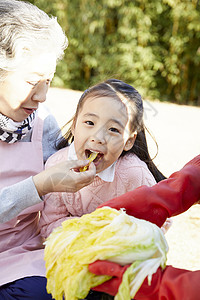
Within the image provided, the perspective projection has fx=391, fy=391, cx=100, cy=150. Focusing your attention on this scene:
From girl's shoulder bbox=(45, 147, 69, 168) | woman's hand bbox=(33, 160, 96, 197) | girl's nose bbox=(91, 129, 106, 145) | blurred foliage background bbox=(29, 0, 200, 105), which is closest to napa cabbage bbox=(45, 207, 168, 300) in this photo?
woman's hand bbox=(33, 160, 96, 197)

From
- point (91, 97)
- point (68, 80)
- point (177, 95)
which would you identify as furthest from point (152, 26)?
point (91, 97)

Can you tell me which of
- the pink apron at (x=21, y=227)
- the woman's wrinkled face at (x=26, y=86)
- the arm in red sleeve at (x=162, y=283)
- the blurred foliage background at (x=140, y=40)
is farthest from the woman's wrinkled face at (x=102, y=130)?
the blurred foliage background at (x=140, y=40)

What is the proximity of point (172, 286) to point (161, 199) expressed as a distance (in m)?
0.32

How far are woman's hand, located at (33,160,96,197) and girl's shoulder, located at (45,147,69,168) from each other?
0.39 meters

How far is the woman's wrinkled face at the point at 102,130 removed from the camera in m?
1.59

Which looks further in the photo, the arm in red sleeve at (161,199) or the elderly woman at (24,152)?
the elderly woman at (24,152)

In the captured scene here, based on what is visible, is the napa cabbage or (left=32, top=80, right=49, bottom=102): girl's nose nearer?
the napa cabbage

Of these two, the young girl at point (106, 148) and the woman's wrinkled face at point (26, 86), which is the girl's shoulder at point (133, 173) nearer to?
the young girl at point (106, 148)

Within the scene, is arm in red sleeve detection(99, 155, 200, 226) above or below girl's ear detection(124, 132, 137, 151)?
above

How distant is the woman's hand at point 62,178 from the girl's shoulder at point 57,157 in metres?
0.39

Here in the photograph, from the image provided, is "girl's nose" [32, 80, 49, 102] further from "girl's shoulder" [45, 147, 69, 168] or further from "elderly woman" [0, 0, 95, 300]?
"girl's shoulder" [45, 147, 69, 168]

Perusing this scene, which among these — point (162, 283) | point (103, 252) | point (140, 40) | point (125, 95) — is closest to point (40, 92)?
point (125, 95)

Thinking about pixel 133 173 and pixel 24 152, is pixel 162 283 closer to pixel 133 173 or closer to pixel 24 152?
pixel 133 173

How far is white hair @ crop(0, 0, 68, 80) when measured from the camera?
163 centimetres
